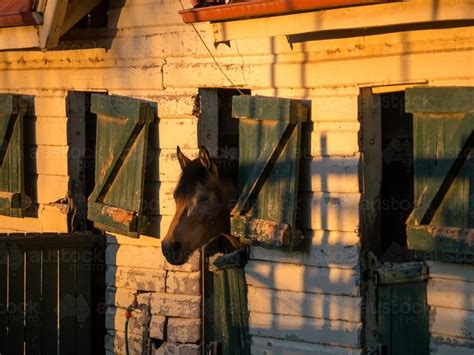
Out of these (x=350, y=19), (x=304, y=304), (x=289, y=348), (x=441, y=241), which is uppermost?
(x=350, y=19)

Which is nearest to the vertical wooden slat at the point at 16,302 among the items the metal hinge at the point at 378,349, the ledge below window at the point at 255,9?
the ledge below window at the point at 255,9

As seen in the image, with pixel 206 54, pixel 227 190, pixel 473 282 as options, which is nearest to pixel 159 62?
pixel 206 54

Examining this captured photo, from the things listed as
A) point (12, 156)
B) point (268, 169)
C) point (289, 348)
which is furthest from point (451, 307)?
point (12, 156)

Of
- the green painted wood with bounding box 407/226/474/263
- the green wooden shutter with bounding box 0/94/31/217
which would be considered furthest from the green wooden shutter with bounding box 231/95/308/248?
the green wooden shutter with bounding box 0/94/31/217

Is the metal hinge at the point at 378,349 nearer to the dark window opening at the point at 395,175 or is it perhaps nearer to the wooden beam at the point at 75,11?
the dark window opening at the point at 395,175

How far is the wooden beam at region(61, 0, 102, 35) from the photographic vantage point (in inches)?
520

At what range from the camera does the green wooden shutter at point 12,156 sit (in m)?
14.3

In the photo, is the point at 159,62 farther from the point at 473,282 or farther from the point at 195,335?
the point at 473,282

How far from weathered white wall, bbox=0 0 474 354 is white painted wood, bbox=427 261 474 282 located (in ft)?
2.78

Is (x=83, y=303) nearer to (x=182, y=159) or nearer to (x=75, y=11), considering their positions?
(x=182, y=159)

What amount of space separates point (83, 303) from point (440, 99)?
17.5 feet

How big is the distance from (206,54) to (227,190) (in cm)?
126

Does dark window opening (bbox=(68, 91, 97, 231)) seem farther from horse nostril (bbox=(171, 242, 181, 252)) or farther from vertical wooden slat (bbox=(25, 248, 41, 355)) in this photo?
horse nostril (bbox=(171, 242, 181, 252))

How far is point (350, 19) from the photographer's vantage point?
10.2 m
